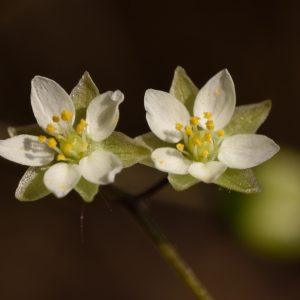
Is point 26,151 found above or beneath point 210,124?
above

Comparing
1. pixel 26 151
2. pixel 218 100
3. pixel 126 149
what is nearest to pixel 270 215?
pixel 218 100

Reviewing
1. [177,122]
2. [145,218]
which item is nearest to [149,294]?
[145,218]

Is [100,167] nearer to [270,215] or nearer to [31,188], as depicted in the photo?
[31,188]

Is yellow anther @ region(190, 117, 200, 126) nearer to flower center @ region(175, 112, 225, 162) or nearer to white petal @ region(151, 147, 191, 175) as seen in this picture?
flower center @ region(175, 112, 225, 162)

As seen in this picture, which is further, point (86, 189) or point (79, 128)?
point (79, 128)

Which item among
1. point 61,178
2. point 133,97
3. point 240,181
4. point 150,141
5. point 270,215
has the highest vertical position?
point 61,178

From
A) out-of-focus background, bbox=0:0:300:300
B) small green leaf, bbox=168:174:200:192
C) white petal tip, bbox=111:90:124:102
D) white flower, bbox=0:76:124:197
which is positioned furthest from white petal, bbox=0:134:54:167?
out-of-focus background, bbox=0:0:300:300

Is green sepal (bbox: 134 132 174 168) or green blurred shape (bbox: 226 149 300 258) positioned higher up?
green sepal (bbox: 134 132 174 168)
